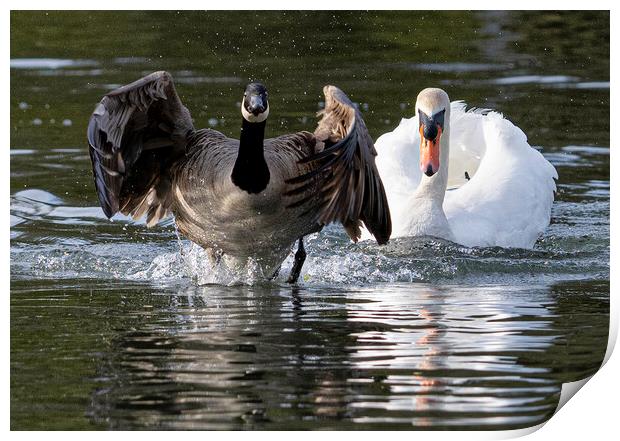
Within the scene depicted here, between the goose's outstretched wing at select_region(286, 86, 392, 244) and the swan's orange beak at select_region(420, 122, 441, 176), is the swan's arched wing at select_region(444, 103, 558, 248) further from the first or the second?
the goose's outstretched wing at select_region(286, 86, 392, 244)

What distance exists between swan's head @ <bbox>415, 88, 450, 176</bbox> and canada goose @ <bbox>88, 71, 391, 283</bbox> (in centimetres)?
91

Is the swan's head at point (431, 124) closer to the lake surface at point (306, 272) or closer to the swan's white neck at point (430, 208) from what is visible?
the swan's white neck at point (430, 208)

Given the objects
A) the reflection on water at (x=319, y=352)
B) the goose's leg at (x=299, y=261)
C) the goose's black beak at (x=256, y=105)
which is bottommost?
the reflection on water at (x=319, y=352)

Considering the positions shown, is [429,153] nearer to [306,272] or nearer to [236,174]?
[306,272]

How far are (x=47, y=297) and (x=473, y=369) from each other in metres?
2.80

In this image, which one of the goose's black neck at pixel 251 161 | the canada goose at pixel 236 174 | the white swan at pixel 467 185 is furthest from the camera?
the white swan at pixel 467 185

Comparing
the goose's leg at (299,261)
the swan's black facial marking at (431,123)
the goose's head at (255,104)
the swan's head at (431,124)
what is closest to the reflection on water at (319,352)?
the goose's leg at (299,261)

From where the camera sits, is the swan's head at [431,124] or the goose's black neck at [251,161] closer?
the goose's black neck at [251,161]

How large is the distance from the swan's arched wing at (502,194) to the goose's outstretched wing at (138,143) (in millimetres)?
2301

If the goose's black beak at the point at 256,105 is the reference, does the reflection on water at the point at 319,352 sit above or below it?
below

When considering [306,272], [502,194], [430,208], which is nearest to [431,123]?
[430,208]

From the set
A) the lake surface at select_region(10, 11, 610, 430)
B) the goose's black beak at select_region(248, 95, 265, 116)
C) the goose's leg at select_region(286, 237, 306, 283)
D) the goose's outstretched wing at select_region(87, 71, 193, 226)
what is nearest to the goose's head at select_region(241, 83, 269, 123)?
the goose's black beak at select_region(248, 95, 265, 116)

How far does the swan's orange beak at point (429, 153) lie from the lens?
29.0ft

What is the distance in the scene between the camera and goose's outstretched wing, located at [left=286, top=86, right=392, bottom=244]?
702cm
